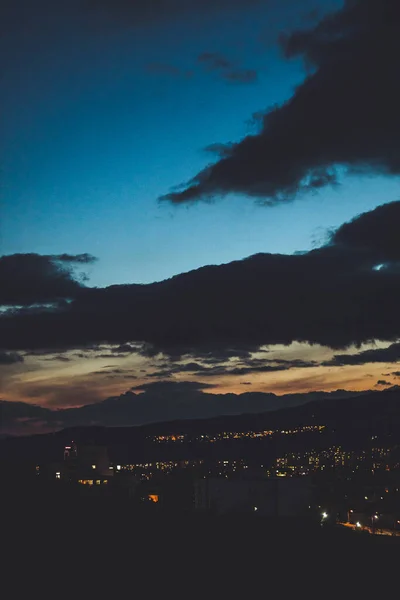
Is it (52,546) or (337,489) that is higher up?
(52,546)

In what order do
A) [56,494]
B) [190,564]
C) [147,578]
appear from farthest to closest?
[56,494] → [190,564] → [147,578]

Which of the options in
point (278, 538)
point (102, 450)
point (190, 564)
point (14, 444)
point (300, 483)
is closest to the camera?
point (190, 564)

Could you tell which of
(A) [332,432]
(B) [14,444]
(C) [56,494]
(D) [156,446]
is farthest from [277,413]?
(C) [56,494]

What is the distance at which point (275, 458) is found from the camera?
148 m

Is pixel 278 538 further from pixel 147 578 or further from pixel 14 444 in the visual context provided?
pixel 14 444

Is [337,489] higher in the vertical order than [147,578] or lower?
lower

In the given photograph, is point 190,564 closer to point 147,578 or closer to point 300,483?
point 147,578

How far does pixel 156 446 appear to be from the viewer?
474ft

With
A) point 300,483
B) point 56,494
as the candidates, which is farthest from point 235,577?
point 300,483

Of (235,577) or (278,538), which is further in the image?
(278,538)

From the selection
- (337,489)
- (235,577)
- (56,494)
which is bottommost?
(337,489)

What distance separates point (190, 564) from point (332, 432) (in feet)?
476

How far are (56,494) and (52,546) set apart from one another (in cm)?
679

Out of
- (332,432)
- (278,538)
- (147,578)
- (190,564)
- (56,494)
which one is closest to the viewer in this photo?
(147,578)
